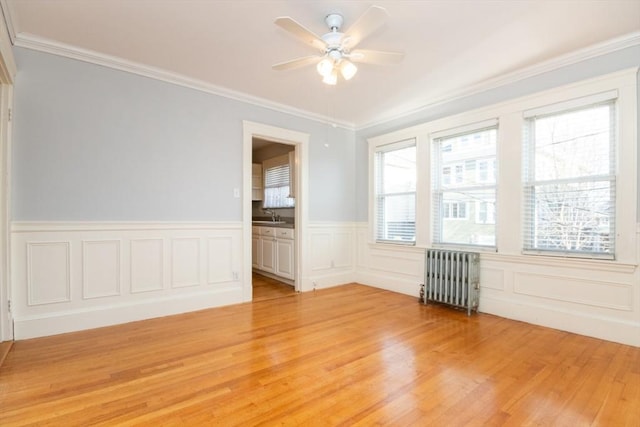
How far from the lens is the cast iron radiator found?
3615 mm

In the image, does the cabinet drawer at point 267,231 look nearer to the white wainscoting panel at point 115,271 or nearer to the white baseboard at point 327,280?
the white baseboard at point 327,280

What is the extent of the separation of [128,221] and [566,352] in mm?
4287

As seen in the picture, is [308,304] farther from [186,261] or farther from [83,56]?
[83,56]

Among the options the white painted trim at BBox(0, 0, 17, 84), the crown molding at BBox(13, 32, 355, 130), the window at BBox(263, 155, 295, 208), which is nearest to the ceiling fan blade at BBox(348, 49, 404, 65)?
the crown molding at BBox(13, 32, 355, 130)

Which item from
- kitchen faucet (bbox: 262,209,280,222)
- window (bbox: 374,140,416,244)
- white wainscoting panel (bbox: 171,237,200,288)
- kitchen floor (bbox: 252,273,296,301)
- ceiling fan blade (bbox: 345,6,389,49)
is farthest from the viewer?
kitchen faucet (bbox: 262,209,280,222)

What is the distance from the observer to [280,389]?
78.1 inches

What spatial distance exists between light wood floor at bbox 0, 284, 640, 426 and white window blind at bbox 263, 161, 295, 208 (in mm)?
3341

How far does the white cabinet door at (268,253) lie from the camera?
532cm

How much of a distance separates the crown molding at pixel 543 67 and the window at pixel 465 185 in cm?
43

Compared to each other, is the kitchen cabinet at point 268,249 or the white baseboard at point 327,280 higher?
the kitchen cabinet at point 268,249

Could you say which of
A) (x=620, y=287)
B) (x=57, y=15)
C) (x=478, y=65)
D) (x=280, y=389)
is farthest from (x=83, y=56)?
(x=620, y=287)

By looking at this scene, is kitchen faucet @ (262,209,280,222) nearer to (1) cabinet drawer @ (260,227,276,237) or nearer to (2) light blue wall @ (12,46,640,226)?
(1) cabinet drawer @ (260,227,276,237)

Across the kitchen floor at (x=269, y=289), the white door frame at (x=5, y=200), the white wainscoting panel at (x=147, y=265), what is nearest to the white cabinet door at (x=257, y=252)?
the kitchen floor at (x=269, y=289)

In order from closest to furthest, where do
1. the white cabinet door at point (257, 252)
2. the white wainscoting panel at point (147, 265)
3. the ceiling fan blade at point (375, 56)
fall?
the ceiling fan blade at point (375, 56) → the white wainscoting panel at point (147, 265) → the white cabinet door at point (257, 252)
